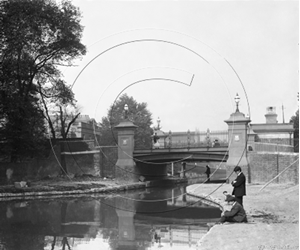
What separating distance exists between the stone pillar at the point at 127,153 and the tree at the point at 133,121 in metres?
6.14

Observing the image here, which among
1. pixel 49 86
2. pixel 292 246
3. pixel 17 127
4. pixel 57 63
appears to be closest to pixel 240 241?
pixel 292 246

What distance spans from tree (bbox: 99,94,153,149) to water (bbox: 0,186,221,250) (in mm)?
21710

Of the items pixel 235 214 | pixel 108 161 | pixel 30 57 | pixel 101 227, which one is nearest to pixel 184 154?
pixel 108 161

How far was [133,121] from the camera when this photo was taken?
127 ft

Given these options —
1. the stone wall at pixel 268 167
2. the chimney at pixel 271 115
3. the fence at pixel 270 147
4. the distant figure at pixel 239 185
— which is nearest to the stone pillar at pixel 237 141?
the stone wall at pixel 268 167

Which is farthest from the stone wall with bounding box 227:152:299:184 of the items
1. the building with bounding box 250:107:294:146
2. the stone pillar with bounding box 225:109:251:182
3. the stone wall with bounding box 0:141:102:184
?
the building with bounding box 250:107:294:146

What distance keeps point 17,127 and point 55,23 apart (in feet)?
22.5

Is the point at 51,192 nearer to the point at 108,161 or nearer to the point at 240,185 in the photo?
the point at 108,161

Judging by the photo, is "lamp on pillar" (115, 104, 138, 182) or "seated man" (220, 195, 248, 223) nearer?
"seated man" (220, 195, 248, 223)

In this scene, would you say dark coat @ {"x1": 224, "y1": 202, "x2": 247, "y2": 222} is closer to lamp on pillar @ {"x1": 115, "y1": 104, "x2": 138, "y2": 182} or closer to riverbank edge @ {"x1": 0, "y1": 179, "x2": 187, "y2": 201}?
riverbank edge @ {"x1": 0, "y1": 179, "x2": 187, "y2": 201}

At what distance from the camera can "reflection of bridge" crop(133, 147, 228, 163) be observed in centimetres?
2758

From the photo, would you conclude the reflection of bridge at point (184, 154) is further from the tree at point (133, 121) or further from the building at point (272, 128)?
the building at point (272, 128)

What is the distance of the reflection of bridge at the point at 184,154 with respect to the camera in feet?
90.5

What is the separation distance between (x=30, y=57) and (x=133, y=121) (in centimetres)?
1430
